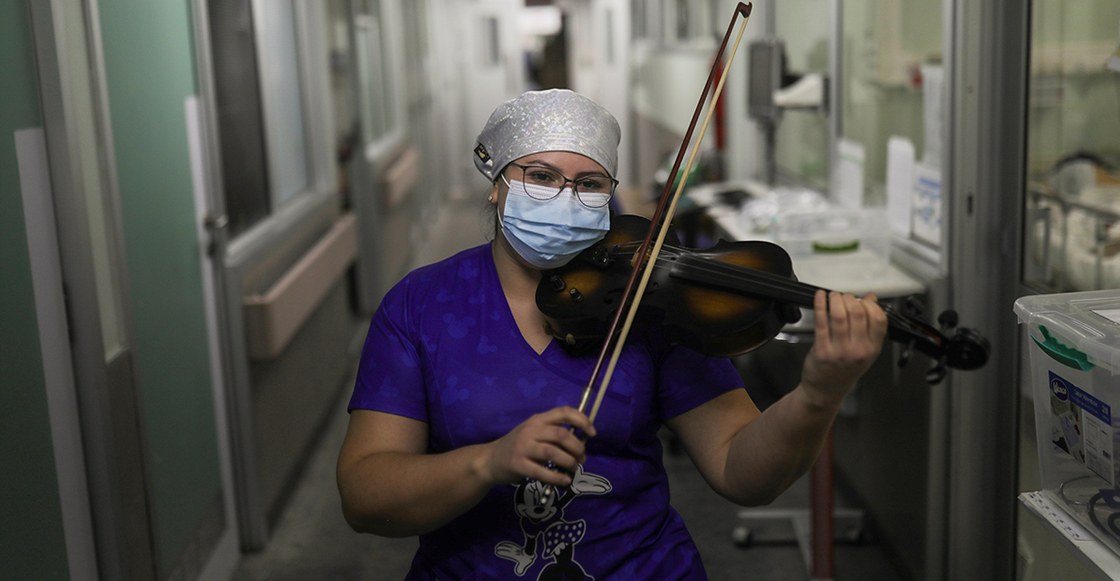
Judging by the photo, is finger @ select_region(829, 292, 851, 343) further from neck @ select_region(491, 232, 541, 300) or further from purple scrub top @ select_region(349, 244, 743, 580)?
neck @ select_region(491, 232, 541, 300)

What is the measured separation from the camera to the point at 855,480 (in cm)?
279

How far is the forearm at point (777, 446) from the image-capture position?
1080mm

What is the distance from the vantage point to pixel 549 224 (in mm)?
1271

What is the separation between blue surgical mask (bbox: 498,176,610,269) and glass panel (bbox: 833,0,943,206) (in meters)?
1.34

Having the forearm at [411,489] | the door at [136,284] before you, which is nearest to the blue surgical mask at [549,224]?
the forearm at [411,489]

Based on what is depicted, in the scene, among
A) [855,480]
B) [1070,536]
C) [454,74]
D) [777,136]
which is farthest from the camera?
[454,74]

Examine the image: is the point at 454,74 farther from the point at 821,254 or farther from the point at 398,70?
the point at 821,254

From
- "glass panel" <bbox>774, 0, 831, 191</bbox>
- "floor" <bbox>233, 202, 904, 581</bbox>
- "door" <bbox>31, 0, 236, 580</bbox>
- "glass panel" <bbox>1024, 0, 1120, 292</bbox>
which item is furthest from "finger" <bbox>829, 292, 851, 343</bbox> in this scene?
"glass panel" <bbox>774, 0, 831, 191</bbox>

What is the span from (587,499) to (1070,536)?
59 centimetres

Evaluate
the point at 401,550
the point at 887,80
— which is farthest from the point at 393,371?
the point at 887,80

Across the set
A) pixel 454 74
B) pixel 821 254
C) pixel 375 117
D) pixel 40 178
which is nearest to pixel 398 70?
pixel 375 117

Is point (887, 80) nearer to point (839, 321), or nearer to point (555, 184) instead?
point (555, 184)

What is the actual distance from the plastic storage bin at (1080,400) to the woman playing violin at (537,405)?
1.16 ft

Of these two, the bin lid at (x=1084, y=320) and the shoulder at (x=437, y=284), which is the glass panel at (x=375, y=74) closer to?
the shoulder at (x=437, y=284)
